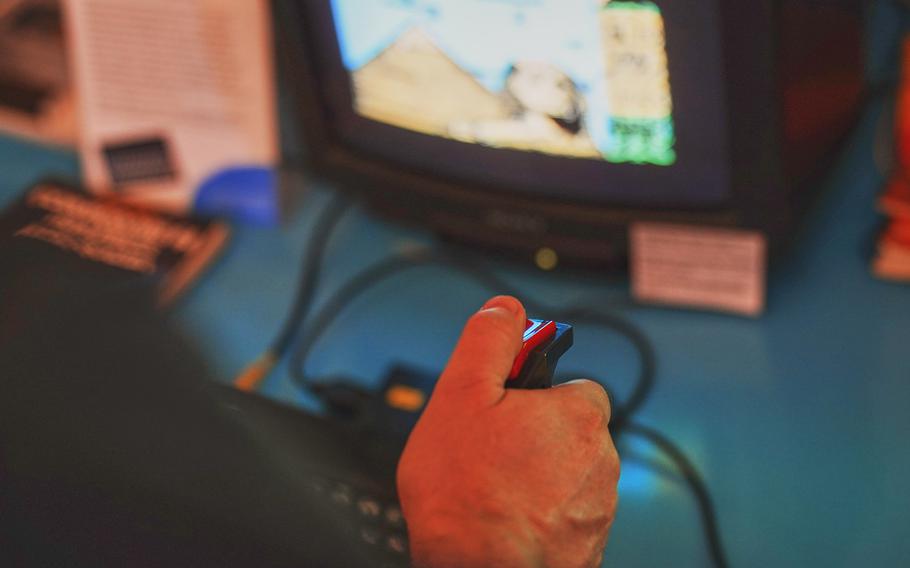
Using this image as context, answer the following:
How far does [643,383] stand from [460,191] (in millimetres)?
248

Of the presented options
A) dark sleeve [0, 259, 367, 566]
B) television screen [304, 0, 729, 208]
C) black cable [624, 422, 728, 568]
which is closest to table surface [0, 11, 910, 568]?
black cable [624, 422, 728, 568]

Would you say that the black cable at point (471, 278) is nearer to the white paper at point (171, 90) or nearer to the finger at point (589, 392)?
the white paper at point (171, 90)

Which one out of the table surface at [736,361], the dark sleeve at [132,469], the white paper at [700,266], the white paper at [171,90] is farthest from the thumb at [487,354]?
the white paper at [171,90]

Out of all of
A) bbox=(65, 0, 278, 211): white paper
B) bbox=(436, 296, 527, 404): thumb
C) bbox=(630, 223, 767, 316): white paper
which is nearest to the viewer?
bbox=(436, 296, 527, 404): thumb

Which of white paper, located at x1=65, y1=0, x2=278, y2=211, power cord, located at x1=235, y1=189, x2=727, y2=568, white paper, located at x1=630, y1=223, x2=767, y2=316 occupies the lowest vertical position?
power cord, located at x1=235, y1=189, x2=727, y2=568

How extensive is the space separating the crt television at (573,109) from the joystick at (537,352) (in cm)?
30

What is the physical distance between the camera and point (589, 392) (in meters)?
0.58

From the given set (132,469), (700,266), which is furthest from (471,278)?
(132,469)

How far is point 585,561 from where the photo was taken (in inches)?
22.1

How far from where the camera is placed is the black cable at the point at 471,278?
89 centimetres

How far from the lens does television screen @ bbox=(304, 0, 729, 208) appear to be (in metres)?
0.78

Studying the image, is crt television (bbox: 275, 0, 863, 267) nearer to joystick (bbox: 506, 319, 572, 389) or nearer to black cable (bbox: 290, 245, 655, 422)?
black cable (bbox: 290, 245, 655, 422)

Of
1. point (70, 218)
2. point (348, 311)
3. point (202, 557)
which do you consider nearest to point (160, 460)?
point (202, 557)

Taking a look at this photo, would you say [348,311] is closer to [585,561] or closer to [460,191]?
[460,191]
